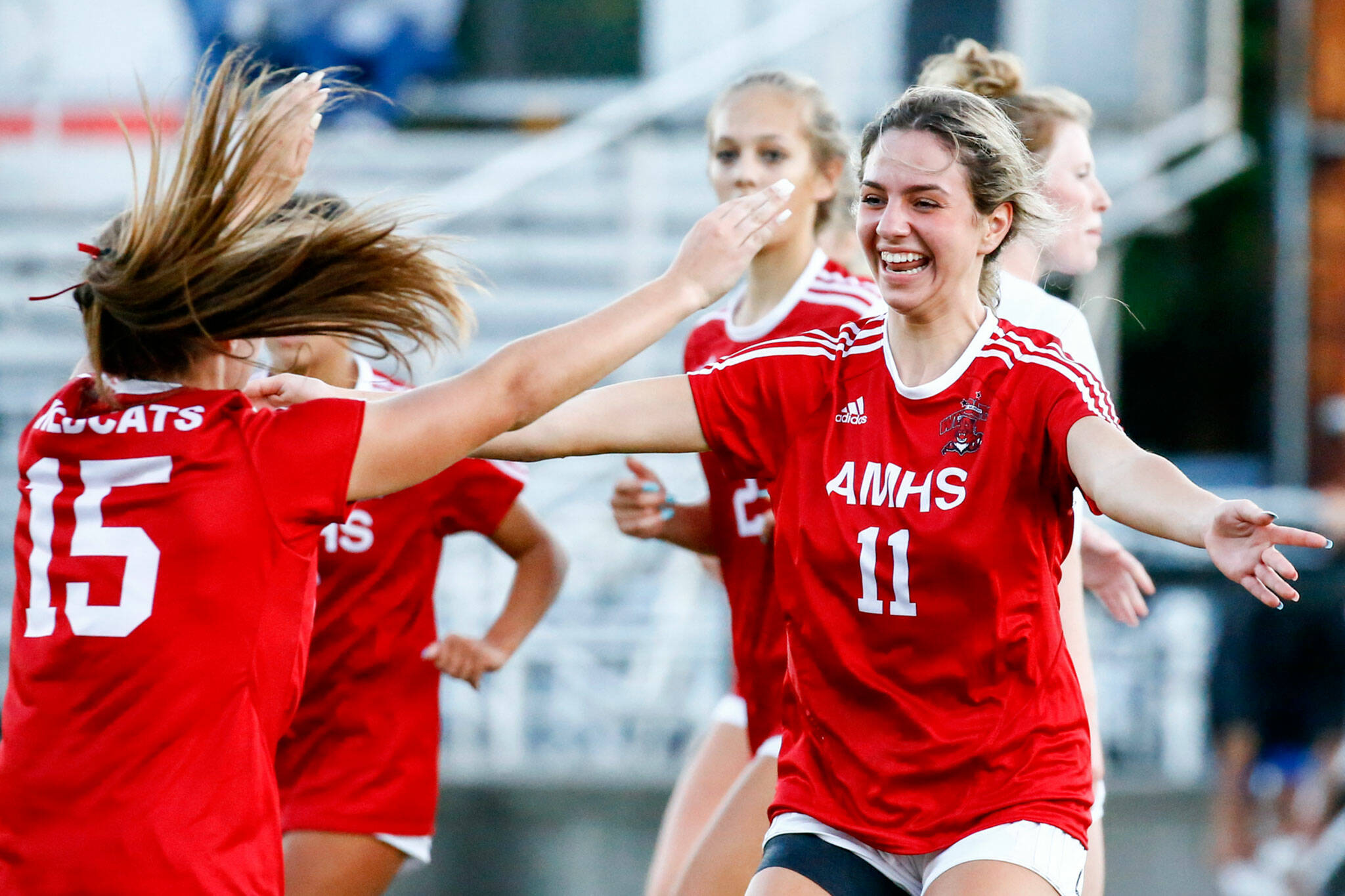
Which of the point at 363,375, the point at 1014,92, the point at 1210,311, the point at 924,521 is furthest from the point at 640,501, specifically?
the point at 1210,311

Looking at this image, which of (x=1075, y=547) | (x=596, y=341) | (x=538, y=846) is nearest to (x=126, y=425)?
(x=596, y=341)

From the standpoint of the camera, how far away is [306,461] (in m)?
2.14

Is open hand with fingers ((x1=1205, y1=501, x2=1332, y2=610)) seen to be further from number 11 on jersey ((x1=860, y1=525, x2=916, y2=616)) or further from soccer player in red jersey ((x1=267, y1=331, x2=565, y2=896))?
soccer player in red jersey ((x1=267, y1=331, x2=565, y2=896))

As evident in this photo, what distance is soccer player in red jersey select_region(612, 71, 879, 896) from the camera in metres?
3.41

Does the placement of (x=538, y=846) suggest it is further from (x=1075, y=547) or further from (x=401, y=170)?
(x=401, y=170)

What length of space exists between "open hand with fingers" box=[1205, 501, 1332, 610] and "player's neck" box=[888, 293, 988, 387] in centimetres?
64

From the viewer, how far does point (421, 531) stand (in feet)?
11.4

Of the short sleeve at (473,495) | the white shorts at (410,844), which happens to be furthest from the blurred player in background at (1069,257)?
the white shorts at (410,844)

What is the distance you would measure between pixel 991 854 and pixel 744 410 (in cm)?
84

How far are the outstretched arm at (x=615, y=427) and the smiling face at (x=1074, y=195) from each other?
1.06 metres

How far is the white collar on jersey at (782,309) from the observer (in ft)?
11.9

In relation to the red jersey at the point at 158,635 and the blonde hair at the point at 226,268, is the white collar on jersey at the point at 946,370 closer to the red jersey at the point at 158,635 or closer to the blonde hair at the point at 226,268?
the blonde hair at the point at 226,268

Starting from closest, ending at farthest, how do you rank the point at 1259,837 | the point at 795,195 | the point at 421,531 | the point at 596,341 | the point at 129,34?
the point at 596,341
the point at 421,531
the point at 795,195
the point at 1259,837
the point at 129,34

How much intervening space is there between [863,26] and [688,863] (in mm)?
8287
